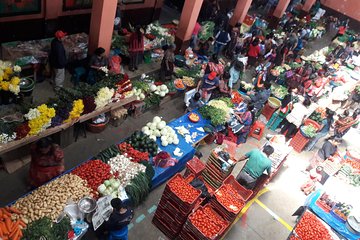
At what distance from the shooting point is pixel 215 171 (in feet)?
29.2

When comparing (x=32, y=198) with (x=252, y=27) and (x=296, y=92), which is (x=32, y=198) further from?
(x=252, y=27)

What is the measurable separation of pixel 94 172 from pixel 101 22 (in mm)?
5097

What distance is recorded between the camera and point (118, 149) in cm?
816

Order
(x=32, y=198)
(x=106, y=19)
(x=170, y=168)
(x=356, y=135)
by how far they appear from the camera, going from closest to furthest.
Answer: (x=32, y=198) → (x=170, y=168) → (x=106, y=19) → (x=356, y=135)

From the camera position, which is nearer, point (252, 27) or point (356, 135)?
point (356, 135)

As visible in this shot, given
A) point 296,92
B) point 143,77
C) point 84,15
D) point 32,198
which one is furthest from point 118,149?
point 296,92

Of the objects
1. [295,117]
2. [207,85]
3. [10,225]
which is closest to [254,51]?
[295,117]

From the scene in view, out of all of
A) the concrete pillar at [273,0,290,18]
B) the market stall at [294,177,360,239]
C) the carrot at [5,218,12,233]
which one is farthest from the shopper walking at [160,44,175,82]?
the concrete pillar at [273,0,290,18]

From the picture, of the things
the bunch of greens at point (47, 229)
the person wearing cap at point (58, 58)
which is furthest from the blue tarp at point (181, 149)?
the person wearing cap at point (58, 58)

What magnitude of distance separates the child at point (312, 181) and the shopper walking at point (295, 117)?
6.67 feet

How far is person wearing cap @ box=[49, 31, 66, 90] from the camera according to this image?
9359mm

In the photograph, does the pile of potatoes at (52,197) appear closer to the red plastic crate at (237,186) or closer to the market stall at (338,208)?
the red plastic crate at (237,186)

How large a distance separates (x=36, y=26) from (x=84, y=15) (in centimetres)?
202

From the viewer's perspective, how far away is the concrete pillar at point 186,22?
1329 cm
